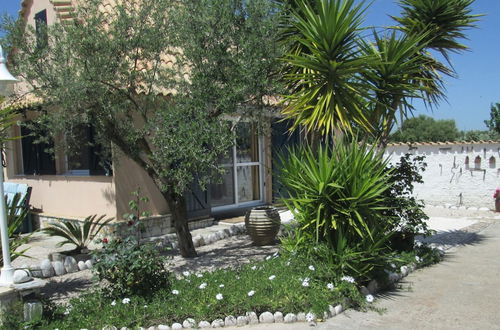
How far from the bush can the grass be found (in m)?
0.31

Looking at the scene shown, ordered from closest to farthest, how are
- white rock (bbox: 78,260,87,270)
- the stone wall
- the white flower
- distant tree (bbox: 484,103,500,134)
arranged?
the white flower
white rock (bbox: 78,260,87,270)
the stone wall
distant tree (bbox: 484,103,500,134)

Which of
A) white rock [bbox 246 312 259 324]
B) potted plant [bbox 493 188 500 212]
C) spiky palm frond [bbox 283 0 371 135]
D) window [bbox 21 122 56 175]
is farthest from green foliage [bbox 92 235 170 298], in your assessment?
potted plant [bbox 493 188 500 212]

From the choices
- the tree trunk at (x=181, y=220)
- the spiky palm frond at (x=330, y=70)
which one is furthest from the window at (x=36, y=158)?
the spiky palm frond at (x=330, y=70)

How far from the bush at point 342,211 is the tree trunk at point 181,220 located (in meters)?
2.21

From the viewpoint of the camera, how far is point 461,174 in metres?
14.4

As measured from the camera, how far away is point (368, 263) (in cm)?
560

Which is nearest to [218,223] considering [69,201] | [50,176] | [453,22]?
[69,201]

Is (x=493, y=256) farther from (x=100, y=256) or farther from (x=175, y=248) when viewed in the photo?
(x=100, y=256)

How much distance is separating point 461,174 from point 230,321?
39.7 ft

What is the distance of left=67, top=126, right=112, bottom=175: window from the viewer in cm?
865

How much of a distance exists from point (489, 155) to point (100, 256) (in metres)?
12.7

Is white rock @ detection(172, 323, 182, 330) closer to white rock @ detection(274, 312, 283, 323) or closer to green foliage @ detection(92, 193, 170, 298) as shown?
green foliage @ detection(92, 193, 170, 298)

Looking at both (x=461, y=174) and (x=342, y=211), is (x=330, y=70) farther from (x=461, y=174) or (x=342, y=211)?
(x=461, y=174)

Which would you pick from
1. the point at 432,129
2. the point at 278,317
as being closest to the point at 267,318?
the point at 278,317
